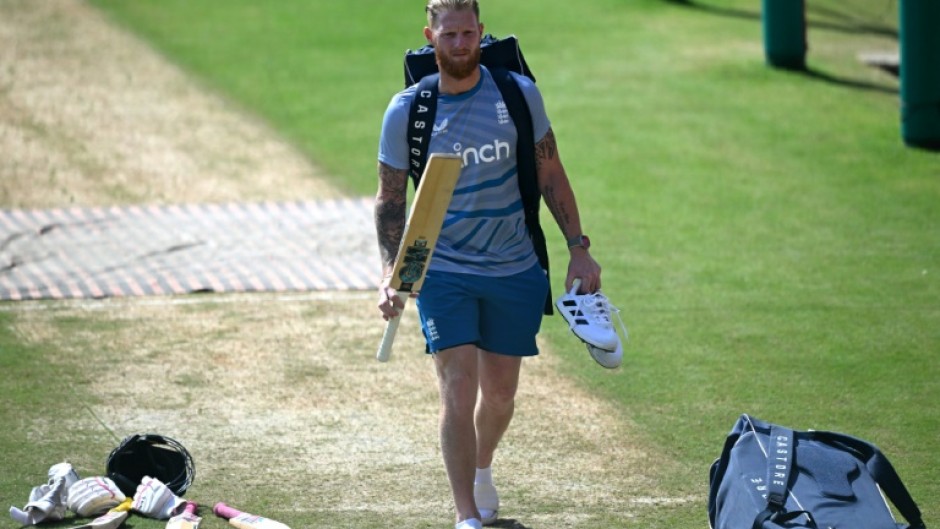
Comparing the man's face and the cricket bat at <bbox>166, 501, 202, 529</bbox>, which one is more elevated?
the man's face

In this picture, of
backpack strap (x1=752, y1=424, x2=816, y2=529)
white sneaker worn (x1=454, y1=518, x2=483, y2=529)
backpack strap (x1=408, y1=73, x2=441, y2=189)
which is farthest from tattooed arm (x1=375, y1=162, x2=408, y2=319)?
backpack strap (x1=752, y1=424, x2=816, y2=529)

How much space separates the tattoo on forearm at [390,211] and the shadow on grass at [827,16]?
13.7 m

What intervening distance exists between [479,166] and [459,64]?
473mm

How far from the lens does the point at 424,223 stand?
620 cm

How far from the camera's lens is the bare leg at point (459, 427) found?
6.36 meters

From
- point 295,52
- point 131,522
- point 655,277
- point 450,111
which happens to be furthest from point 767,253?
point 295,52

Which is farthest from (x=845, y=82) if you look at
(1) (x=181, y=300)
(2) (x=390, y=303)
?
(2) (x=390, y=303)

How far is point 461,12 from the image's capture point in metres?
6.31

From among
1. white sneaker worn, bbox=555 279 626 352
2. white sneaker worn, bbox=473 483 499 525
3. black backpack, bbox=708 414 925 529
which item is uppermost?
white sneaker worn, bbox=555 279 626 352

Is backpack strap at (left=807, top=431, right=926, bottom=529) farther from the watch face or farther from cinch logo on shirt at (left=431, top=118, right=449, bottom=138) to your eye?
cinch logo on shirt at (left=431, top=118, right=449, bottom=138)

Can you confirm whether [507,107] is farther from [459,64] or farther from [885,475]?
[885,475]

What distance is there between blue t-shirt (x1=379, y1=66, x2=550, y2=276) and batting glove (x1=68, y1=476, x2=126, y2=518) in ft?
6.32

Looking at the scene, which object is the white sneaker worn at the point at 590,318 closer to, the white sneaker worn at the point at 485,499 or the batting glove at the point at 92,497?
the white sneaker worn at the point at 485,499

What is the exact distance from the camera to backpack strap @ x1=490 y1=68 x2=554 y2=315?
652 cm
